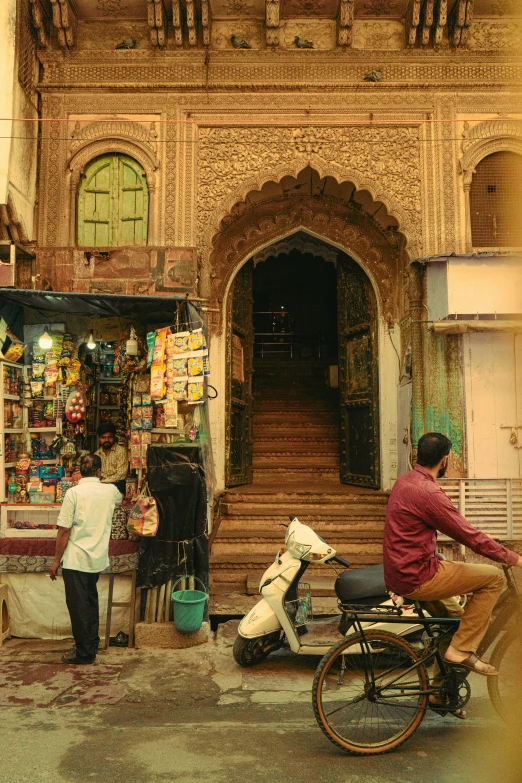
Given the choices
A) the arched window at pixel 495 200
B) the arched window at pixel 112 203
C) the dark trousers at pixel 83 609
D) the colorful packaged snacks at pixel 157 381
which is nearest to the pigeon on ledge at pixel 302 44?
the arched window at pixel 112 203

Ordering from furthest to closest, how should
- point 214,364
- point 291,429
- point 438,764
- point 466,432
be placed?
point 291,429 < point 214,364 < point 466,432 < point 438,764

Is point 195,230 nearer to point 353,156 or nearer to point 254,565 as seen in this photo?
point 353,156

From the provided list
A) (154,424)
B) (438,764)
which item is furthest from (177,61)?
(438,764)

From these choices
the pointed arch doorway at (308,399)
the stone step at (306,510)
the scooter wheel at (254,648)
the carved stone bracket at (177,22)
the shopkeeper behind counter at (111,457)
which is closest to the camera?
the scooter wheel at (254,648)

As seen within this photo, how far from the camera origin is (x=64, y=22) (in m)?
7.20

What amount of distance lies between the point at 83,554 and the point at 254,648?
1.48 meters

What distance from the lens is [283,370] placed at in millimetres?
12188

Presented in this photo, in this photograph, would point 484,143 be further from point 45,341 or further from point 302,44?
point 45,341

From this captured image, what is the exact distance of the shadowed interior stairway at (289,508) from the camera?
643 cm

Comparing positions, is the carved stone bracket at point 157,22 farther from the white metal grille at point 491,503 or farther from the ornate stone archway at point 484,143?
the white metal grille at point 491,503

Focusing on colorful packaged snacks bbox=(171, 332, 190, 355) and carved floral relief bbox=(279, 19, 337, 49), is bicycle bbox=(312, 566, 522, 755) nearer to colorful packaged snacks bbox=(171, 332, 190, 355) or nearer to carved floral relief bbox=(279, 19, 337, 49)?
colorful packaged snacks bbox=(171, 332, 190, 355)

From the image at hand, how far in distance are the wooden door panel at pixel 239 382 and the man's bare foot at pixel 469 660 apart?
187 inches

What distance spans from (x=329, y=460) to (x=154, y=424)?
4.23 meters

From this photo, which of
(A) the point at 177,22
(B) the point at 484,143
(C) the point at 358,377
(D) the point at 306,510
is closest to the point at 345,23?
(A) the point at 177,22
